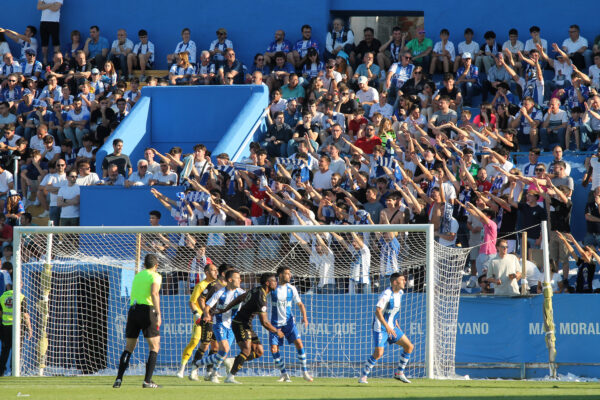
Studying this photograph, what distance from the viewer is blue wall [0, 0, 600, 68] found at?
2327cm

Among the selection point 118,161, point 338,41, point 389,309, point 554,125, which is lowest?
point 389,309

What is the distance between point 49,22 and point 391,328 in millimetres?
15982

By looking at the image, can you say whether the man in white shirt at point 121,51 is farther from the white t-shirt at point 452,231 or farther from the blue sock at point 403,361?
the blue sock at point 403,361

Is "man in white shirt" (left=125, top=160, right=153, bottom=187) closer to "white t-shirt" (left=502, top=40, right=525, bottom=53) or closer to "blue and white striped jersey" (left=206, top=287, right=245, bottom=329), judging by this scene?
"blue and white striped jersey" (left=206, top=287, right=245, bottom=329)

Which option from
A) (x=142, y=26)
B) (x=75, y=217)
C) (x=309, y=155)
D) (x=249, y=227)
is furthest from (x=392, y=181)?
(x=142, y=26)

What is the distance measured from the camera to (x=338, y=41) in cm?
2281

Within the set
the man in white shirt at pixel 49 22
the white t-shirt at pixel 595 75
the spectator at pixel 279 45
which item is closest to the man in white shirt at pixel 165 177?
the spectator at pixel 279 45

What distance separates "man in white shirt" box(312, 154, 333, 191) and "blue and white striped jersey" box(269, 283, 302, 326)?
3.84 metres

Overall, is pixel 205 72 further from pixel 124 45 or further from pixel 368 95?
pixel 368 95

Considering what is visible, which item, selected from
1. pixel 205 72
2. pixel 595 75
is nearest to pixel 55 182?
pixel 205 72

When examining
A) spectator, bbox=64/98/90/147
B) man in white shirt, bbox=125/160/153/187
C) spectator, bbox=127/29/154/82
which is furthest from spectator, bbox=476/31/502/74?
spectator, bbox=64/98/90/147

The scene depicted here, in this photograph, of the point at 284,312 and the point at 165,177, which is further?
the point at 165,177

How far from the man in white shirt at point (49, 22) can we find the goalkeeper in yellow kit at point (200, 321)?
1338 cm

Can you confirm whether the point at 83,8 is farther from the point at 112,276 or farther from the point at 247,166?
the point at 112,276
